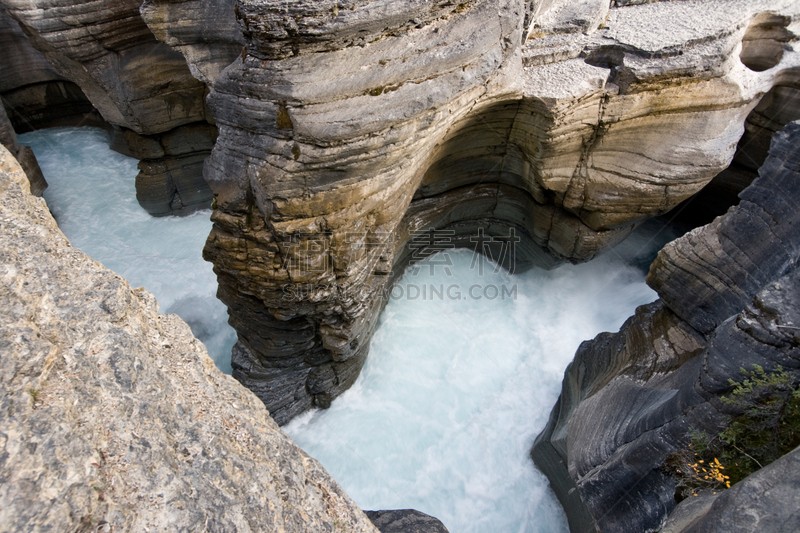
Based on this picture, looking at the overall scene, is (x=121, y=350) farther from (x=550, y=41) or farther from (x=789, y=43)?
(x=789, y=43)

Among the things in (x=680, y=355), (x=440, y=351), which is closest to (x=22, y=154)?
(x=440, y=351)

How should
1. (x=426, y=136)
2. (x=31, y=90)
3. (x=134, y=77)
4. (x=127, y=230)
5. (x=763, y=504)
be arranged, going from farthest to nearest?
1. (x=31, y=90)
2. (x=127, y=230)
3. (x=134, y=77)
4. (x=426, y=136)
5. (x=763, y=504)

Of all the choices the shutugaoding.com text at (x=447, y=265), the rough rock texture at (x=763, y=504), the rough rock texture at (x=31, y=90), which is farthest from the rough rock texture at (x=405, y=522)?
the rough rock texture at (x=31, y=90)

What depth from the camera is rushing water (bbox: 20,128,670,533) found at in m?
5.78

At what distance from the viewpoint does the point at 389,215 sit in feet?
16.3

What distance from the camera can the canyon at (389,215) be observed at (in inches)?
74.9

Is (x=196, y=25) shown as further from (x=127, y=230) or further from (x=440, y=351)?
(x=440, y=351)

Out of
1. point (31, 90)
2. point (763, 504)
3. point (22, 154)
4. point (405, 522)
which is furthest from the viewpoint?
point (31, 90)

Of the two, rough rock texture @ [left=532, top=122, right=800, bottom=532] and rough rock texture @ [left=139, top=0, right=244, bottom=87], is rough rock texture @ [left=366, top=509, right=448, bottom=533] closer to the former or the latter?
rough rock texture @ [left=532, top=122, right=800, bottom=532]

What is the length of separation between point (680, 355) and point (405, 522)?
3.59 m

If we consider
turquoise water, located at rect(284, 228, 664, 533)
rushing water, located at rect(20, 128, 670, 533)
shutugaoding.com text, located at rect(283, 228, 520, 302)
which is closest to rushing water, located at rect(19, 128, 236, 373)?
rushing water, located at rect(20, 128, 670, 533)

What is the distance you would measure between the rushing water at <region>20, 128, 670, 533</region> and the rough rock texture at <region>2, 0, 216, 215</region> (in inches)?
33.2

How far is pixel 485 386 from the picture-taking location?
683cm

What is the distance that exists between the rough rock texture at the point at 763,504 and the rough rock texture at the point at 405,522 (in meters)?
2.28
